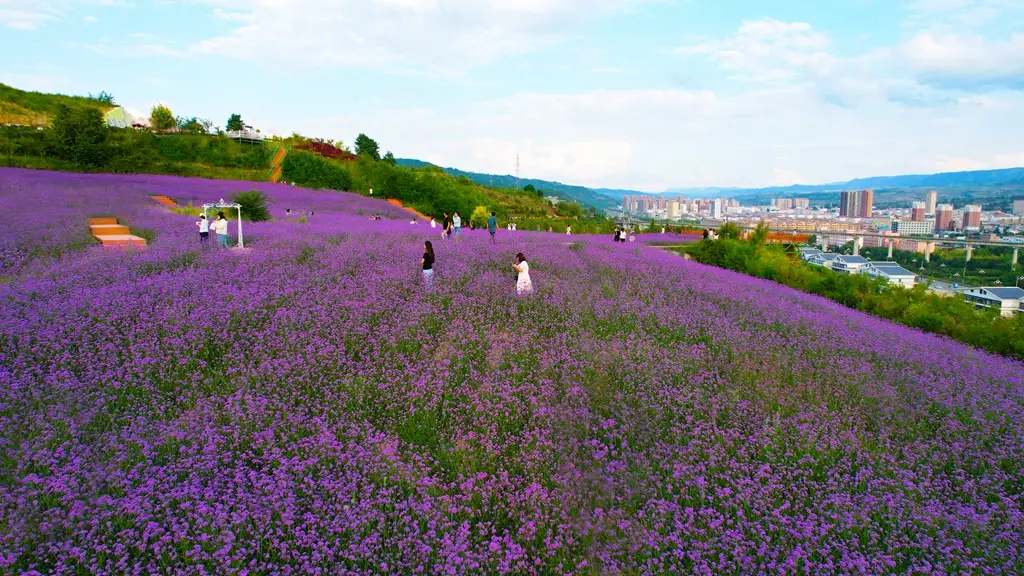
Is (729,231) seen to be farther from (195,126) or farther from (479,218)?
(195,126)

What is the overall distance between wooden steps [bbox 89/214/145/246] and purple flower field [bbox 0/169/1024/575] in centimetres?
406

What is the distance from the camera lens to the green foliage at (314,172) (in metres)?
41.4

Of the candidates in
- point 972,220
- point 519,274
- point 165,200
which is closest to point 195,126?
point 165,200

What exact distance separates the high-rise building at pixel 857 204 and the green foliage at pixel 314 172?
186726 mm

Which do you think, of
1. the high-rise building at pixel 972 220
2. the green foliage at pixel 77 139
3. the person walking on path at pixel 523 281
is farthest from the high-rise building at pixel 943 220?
the green foliage at pixel 77 139

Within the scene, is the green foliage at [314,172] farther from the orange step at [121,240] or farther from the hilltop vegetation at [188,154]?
the orange step at [121,240]

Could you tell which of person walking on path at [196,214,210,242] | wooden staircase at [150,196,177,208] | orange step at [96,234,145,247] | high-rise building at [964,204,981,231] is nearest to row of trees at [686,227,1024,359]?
person walking on path at [196,214,210,242]

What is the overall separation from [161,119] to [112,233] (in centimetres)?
3537

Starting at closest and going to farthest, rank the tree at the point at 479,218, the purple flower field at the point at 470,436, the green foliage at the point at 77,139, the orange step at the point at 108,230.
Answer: the purple flower field at the point at 470,436 → the orange step at the point at 108,230 → the green foliage at the point at 77,139 → the tree at the point at 479,218

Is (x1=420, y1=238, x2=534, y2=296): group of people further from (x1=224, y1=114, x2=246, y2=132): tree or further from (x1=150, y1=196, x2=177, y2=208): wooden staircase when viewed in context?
(x1=224, y1=114, x2=246, y2=132): tree

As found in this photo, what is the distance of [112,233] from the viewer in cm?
1426

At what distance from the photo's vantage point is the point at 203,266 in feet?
33.0

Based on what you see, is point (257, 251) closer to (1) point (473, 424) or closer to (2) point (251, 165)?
(1) point (473, 424)

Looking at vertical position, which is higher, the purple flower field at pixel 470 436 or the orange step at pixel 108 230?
the orange step at pixel 108 230
